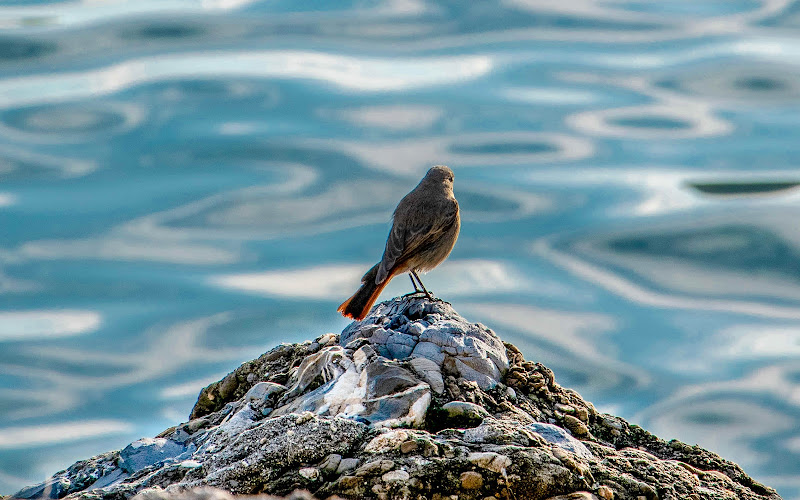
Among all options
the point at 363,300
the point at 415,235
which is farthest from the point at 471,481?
the point at 415,235

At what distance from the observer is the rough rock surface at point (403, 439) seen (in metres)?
3.36

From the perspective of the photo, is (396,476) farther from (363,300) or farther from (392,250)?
(392,250)

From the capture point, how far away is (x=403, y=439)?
3.46 meters

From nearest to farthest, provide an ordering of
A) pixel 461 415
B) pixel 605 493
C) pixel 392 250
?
pixel 605 493 < pixel 461 415 < pixel 392 250

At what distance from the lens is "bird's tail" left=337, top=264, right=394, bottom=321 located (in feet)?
18.5

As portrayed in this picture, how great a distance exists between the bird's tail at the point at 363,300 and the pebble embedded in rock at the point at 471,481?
2.18m

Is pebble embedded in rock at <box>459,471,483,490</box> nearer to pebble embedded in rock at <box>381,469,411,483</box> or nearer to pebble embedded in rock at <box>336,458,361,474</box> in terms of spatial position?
pebble embedded in rock at <box>381,469,411,483</box>

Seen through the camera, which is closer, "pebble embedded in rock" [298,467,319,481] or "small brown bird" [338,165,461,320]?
"pebble embedded in rock" [298,467,319,481]

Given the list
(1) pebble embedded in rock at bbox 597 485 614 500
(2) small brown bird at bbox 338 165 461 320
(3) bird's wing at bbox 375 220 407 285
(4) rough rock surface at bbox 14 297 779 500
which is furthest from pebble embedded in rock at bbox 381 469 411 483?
(2) small brown bird at bbox 338 165 461 320

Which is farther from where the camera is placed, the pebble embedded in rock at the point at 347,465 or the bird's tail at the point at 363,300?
the bird's tail at the point at 363,300

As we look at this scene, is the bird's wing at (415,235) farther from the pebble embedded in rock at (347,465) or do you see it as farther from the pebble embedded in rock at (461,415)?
the pebble embedded in rock at (347,465)

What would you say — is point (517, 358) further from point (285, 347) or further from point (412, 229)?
point (412, 229)

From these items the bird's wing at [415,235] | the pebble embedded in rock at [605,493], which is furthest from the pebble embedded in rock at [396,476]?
the bird's wing at [415,235]

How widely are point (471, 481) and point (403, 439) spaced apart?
0.29 metres
